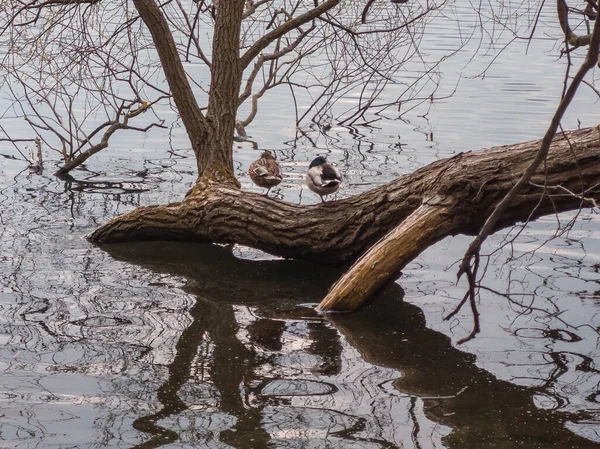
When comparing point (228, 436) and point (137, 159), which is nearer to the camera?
point (228, 436)

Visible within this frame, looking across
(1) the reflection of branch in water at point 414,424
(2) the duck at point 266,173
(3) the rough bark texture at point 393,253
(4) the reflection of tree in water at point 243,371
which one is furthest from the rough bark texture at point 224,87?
(1) the reflection of branch in water at point 414,424

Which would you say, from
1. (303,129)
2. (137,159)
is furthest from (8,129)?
(303,129)

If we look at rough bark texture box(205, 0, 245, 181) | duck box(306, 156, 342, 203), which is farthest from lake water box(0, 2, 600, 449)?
rough bark texture box(205, 0, 245, 181)

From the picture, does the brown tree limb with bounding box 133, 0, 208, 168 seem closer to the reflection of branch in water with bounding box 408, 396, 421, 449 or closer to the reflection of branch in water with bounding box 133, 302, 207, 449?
the reflection of branch in water with bounding box 133, 302, 207, 449

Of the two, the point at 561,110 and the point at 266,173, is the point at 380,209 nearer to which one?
the point at 266,173

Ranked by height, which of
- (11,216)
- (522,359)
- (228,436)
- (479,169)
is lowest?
(228,436)

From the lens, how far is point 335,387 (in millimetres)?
5328

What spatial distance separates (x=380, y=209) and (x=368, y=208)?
0.39 feet

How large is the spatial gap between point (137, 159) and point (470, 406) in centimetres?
839

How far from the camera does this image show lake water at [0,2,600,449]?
4824mm

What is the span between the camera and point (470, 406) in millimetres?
5105

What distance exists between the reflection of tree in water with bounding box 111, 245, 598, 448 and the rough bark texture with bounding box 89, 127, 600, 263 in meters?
0.66

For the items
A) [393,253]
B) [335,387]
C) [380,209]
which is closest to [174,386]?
[335,387]

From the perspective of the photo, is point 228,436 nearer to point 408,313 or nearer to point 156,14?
point 408,313
